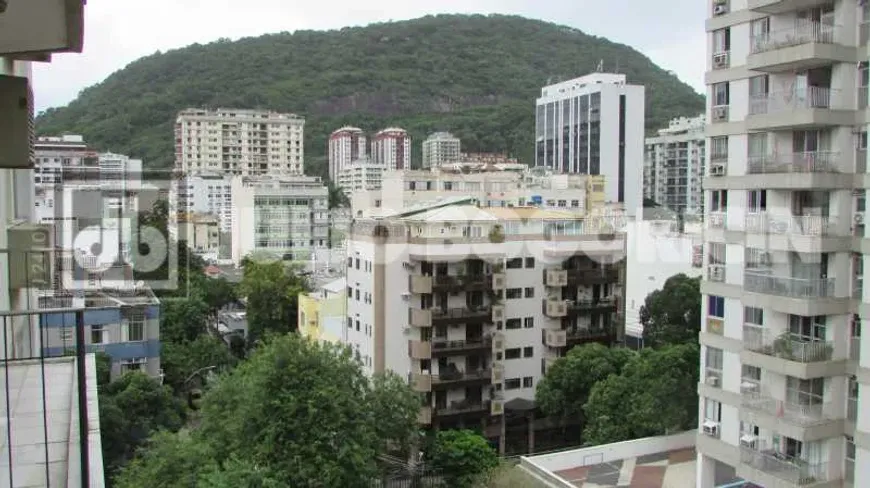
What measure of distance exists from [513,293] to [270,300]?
32.4ft

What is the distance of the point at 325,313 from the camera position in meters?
17.8

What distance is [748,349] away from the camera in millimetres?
7648

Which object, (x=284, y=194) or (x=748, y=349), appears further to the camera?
(x=284, y=194)

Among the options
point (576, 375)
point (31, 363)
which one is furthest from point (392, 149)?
point (31, 363)

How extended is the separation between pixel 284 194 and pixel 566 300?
59.4ft

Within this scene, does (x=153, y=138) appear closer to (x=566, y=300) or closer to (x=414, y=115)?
(x=414, y=115)

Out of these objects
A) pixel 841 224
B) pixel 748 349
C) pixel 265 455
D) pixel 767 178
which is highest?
pixel 767 178

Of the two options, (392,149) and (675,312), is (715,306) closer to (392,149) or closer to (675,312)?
(675,312)

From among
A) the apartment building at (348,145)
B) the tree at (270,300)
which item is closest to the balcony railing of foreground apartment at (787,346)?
the tree at (270,300)

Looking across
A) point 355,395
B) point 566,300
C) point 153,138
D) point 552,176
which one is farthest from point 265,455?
point 153,138

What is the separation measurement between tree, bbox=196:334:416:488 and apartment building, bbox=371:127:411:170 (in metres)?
42.5

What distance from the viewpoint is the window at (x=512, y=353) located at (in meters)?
15.3

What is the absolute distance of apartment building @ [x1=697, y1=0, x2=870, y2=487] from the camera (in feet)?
22.8

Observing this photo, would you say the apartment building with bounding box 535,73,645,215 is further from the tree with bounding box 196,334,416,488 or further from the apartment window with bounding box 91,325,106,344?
the tree with bounding box 196,334,416,488
